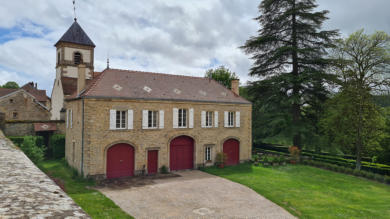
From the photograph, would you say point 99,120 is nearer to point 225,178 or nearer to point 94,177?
point 94,177

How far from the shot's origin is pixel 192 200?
13328 millimetres

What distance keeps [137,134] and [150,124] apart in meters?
1.29

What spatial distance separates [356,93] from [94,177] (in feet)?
74.3

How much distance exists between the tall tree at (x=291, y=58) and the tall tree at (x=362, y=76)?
5.12ft

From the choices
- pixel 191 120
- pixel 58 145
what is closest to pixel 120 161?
pixel 191 120

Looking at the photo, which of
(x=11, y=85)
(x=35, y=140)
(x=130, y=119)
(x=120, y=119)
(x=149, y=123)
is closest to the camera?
(x=120, y=119)

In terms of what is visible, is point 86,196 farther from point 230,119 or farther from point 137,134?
point 230,119

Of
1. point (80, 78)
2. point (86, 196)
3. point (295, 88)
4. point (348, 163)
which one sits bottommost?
point (86, 196)

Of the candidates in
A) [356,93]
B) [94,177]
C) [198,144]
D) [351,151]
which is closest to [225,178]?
[198,144]

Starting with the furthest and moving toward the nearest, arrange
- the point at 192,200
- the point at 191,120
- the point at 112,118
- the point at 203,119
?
the point at 203,119 → the point at 191,120 → the point at 112,118 → the point at 192,200

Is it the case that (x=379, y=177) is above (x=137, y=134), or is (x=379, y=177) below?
below

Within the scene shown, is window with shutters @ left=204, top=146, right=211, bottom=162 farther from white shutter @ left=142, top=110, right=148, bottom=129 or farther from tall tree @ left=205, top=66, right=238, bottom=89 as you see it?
tall tree @ left=205, top=66, right=238, bottom=89

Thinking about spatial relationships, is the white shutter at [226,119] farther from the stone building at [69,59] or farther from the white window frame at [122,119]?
the stone building at [69,59]

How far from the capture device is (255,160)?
24125 mm
